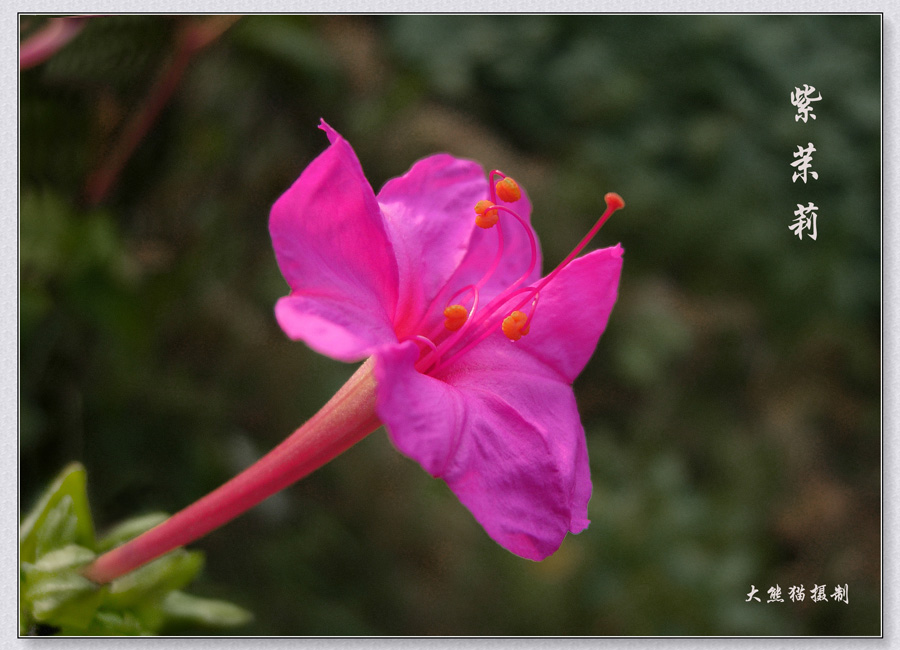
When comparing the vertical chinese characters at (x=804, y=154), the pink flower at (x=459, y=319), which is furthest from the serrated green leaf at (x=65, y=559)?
the vertical chinese characters at (x=804, y=154)

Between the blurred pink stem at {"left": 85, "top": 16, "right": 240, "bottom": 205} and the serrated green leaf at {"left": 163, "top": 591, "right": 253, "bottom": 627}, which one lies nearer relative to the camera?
the serrated green leaf at {"left": 163, "top": 591, "right": 253, "bottom": 627}

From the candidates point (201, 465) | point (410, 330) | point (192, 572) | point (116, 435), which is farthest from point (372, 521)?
point (410, 330)

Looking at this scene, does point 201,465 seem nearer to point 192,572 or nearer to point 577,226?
point 192,572

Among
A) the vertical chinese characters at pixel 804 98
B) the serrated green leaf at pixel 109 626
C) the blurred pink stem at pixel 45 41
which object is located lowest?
the serrated green leaf at pixel 109 626

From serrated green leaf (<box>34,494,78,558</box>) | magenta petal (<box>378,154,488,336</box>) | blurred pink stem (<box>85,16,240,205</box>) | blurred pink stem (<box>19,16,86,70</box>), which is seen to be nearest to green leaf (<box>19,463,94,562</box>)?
serrated green leaf (<box>34,494,78,558</box>)

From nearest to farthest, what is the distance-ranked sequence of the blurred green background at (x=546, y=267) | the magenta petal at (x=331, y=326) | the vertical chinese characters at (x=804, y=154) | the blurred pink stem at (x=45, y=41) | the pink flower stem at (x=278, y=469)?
the magenta petal at (x=331, y=326) → the pink flower stem at (x=278, y=469) → the blurred pink stem at (x=45, y=41) → the blurred green background at (x=546, y=267) → the vertical chinese characters at (x=804, y=154)

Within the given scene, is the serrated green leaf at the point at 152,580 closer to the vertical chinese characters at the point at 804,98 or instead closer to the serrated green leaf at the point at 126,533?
the serrated green leaf at the point at 126,533

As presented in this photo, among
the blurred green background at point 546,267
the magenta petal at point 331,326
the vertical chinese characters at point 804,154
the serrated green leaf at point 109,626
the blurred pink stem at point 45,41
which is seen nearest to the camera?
the magenta petal at point 331,326

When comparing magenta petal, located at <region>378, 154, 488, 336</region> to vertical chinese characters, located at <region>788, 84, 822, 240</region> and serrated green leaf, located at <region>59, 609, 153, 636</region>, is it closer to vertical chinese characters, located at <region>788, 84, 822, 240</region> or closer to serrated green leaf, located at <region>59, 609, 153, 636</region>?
serrated green leaf, located at <region>59, 609, 153, 636</region>
